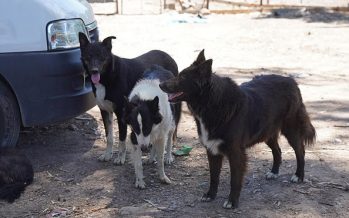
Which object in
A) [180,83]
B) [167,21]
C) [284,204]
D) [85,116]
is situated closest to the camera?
[180,83]

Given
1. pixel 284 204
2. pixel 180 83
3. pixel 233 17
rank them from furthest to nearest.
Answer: pixel 233 17 → pixel 284 204 → pixel 180 83

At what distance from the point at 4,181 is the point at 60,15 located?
5.98 ft

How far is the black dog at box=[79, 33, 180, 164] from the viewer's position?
5430 millimetres

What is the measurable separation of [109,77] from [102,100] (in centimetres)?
27

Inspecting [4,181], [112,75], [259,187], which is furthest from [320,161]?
[4,181]

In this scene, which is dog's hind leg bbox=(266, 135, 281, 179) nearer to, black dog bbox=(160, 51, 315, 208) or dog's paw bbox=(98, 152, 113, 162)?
black dog bbox=(160, 51, 315, 208)

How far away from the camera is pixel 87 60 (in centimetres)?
543

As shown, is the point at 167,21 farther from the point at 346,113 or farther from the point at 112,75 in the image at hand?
the point at 112,75

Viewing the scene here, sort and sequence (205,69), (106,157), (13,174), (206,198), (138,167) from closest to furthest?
1. (205,69)
2. (206,198)
3. (13,174)
4. (138,167)
5. (106,157)

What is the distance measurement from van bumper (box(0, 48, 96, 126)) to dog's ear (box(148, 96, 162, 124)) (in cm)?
112

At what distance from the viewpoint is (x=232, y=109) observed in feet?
15.0

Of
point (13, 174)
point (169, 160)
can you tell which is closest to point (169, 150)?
point (169, 160)

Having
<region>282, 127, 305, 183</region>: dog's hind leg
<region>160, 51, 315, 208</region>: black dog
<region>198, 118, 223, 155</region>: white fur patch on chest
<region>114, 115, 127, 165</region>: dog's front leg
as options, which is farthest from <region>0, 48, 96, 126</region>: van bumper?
<region>282, 127, 305, 183</region>: dog's hind leg

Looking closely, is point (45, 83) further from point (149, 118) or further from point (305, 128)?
point (305, 128)
